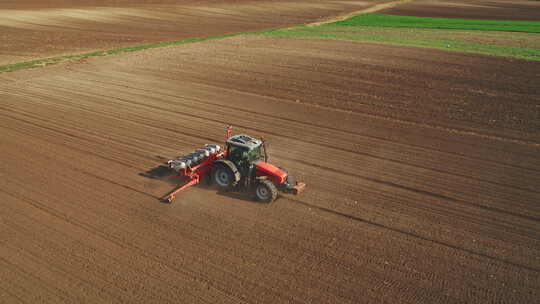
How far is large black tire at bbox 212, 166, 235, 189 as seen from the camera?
11.6 metres

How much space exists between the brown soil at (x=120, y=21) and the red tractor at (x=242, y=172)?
22.6 metres

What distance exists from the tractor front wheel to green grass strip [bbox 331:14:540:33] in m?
38.4

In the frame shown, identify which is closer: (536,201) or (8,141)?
(536,201)

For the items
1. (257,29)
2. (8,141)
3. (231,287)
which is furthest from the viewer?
(257,29)

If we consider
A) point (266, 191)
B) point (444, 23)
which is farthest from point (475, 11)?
point (266, 191)

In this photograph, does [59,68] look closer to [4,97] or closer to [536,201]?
[4,97]

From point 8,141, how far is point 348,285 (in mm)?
13728

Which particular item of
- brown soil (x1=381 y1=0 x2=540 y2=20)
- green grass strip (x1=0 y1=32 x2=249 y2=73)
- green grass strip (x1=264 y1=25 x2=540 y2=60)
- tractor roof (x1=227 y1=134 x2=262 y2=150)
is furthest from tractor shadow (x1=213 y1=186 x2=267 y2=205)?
brown soil (x1=381 y1=0 x2=540 y2=20)

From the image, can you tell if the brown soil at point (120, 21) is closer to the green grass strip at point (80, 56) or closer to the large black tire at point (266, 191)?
the green grass strip at point (80, 56)

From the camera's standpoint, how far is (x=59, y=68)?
25.2 meters

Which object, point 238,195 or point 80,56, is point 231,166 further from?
point 80,56

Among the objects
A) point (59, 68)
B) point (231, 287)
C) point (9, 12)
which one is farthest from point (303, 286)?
point (9, 12)

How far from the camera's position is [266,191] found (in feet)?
36.7

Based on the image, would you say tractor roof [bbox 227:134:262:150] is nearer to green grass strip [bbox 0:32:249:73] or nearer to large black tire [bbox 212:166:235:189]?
large black tire [bbox 212:166:235:189]
